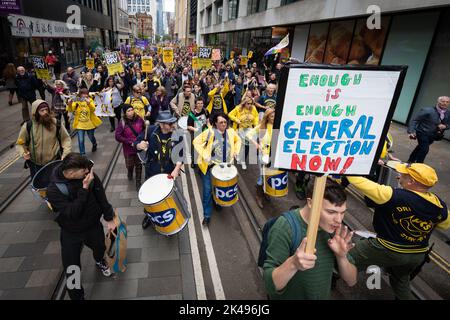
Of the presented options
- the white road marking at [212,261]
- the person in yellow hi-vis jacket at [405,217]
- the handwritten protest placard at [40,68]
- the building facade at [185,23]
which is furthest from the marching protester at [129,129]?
the building facade at [185,23]

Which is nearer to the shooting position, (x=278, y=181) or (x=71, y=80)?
(x=278, y=181)

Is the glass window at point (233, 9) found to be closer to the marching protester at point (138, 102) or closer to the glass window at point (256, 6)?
the glass window at point (256, 6)

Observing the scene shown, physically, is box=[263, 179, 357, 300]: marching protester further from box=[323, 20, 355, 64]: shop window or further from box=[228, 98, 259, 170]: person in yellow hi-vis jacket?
box=[323, 20, 355, 64]: shop window

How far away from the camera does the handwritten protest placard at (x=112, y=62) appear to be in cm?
1208

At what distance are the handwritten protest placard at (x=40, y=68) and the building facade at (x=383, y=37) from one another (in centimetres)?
1381

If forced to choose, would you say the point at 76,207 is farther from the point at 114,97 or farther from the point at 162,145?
the point at 114,97

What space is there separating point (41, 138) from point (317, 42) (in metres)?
18.6

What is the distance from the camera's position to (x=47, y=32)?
77.8 feet

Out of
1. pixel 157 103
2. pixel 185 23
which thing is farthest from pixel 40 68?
pixel 185 23

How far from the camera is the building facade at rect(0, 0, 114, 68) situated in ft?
57.5

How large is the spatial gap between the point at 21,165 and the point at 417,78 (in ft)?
47.9

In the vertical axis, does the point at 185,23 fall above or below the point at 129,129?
above
